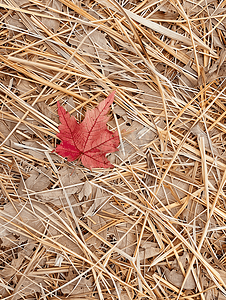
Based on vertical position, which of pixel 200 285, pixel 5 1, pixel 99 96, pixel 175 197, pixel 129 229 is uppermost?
pixel 5 1

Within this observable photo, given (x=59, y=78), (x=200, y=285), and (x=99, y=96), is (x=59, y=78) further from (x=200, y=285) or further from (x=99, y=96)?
(x=200, y=285)

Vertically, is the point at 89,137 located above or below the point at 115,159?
above

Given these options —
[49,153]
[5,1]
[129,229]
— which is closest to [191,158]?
[129,229]
